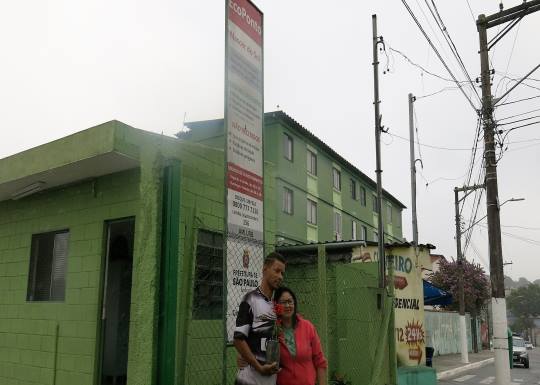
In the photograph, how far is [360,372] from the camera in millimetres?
8109

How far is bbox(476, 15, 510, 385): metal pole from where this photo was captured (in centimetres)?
1046

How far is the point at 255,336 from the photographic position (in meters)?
3.83

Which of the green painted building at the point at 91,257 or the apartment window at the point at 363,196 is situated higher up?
the apartment window at the point at 363,196

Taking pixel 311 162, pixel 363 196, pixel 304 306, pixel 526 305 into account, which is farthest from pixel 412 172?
pixel 526 305

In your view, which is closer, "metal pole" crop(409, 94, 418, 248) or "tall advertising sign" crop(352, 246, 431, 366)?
"tall advertising sign" crop(352, 246, 431, 366)

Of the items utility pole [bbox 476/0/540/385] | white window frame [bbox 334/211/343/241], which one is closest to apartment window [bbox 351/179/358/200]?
white window frame [bbox 334/211/343/241]

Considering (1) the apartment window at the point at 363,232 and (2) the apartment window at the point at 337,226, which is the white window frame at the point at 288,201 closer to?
(2) the apartment window at the point at 337,226

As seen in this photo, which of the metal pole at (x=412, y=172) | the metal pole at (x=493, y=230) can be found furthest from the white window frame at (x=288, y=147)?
the metal pole at (x=493, y=230)

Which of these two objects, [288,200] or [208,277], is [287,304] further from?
[288,200]

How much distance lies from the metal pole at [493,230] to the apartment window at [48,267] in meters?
8.20

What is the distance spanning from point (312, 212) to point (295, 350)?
25.1 m

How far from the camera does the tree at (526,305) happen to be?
97.2m

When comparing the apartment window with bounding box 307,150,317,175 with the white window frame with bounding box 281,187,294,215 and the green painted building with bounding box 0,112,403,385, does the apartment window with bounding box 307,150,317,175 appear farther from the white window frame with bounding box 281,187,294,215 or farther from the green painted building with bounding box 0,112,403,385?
the green painted building with bounding box 0,112,403,385

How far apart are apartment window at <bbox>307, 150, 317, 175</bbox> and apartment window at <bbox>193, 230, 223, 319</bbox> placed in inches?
856
